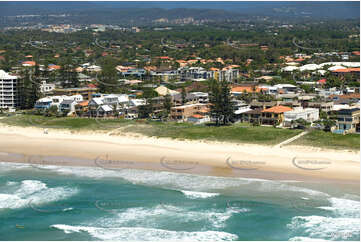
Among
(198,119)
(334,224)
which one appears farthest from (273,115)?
(334,224)

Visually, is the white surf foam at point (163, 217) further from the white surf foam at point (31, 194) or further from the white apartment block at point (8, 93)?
the white apartment block at point (8, 93)

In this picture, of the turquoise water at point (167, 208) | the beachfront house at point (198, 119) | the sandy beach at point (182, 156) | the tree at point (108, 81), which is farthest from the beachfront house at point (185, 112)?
the turquoise water at point (167, 208)

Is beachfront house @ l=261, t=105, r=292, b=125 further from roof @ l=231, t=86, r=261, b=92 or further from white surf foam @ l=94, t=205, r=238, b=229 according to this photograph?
white surf foam @ l=94, t=205, r=238, b=229

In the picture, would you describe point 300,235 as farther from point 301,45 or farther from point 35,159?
point 301,45

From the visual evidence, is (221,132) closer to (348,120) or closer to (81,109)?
→ (348,120)

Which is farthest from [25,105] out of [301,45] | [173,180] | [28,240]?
[301,45]

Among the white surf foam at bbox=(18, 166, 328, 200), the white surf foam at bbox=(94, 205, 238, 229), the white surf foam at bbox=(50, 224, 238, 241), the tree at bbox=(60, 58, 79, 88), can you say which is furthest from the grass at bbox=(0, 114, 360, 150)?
the tree at bbox=(60, 58, 79, 88)
